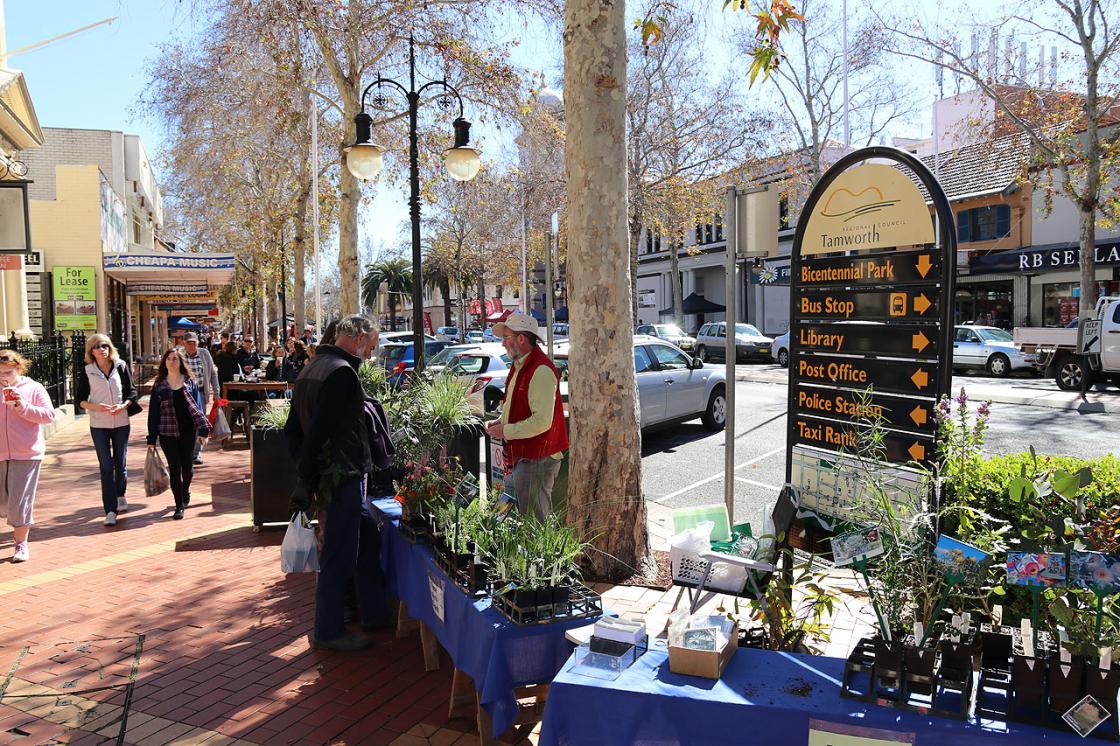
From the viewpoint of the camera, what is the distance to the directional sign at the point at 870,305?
453cm

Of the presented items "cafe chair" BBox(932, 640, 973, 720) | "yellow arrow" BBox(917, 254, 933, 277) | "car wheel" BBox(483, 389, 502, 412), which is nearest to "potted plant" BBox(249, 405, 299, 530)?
"car wheel" BBox(483, 389, 502, 412)

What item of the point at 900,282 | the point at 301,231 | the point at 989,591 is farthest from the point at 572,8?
the point at 301,231

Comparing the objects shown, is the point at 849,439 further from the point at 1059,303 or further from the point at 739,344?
the point at 1059,303

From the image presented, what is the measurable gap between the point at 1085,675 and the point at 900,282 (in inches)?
100.0

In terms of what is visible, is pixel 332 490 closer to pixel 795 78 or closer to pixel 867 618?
pixel 867 618

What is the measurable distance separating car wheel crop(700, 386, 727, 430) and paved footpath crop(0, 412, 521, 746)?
7620 millimetres

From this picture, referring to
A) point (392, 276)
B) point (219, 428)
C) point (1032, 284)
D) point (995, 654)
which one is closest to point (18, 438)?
point (219, 428)

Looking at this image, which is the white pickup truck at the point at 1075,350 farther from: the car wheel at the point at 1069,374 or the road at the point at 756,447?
the road at the point at 756,447

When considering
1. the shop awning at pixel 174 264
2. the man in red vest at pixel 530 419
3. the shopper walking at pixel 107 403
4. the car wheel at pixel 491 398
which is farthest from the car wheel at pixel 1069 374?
the shop awning at pixel 174 264

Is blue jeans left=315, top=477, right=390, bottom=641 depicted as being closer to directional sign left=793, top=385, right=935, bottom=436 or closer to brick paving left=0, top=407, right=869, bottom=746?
brick paving left=0, top=407, right=869, bottom=746

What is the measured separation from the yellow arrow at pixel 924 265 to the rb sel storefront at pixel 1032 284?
26096 mm

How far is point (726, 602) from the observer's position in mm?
5379

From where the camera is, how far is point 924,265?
4520 millimetres

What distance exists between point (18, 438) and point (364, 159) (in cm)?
511
